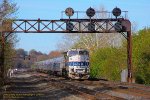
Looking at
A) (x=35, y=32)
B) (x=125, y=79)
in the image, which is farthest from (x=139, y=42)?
(x=35, y=32)

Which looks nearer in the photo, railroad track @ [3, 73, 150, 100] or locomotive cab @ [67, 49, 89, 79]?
railroad track @ [3, 73, 150, 100]

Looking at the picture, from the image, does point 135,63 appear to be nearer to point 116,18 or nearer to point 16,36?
point 116,18

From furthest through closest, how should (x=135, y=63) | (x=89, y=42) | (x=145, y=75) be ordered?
(x=89, y=42), (x=135, y=63), (x=145, y=75)

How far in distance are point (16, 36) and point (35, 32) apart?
2127 millimetres

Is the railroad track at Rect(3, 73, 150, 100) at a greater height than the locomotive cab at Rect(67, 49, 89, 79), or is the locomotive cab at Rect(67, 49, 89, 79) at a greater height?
the locomotive cab at Rect(67, 49, 89, 79)

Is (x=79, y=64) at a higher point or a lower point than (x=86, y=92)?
higher

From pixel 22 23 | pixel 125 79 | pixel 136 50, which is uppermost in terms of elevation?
pixel 22 23

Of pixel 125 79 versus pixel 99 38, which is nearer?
pixel 125 79

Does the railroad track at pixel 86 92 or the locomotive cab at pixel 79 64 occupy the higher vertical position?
the locomotive cab at pixel 79 64

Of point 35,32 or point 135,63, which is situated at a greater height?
point 35,32

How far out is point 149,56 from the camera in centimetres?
4553

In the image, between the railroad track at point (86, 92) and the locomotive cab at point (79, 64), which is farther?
the locomotive cab at point (79, 64)

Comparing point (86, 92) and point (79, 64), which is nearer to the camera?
point (86, 92)

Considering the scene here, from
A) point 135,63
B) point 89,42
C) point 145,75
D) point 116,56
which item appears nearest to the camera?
point 145,75
